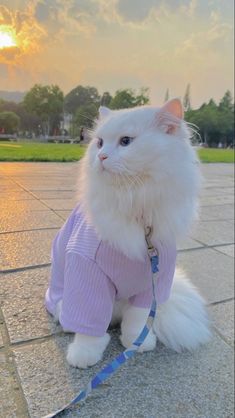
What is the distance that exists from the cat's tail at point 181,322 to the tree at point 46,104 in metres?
0.98

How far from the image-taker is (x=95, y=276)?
48.1 inches

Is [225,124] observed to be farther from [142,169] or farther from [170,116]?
[142,169]

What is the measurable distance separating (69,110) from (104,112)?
0.68 ft

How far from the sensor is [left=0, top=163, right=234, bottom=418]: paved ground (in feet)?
3.60

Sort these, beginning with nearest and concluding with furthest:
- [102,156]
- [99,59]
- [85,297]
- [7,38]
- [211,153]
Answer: [7,38] → [99,59] → [102,156] → [85,297] → [211,153]

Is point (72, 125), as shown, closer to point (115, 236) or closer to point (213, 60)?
point (115, 236)

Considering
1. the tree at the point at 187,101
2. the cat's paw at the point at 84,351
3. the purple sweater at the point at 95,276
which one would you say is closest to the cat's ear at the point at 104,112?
the tree at the point at 187,101

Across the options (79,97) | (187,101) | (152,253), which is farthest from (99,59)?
(152,253)

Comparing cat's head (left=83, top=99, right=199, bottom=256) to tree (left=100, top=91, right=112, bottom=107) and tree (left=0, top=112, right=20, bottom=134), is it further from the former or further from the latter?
tree (left=0, top=112, right=20, bottom=134)

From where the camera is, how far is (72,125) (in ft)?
3.15

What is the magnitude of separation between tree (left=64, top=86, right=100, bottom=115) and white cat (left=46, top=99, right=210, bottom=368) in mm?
85

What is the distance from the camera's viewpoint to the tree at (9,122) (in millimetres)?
791

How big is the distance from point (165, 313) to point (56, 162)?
2.81ft

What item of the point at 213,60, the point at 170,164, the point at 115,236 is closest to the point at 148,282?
the point at 115,236
